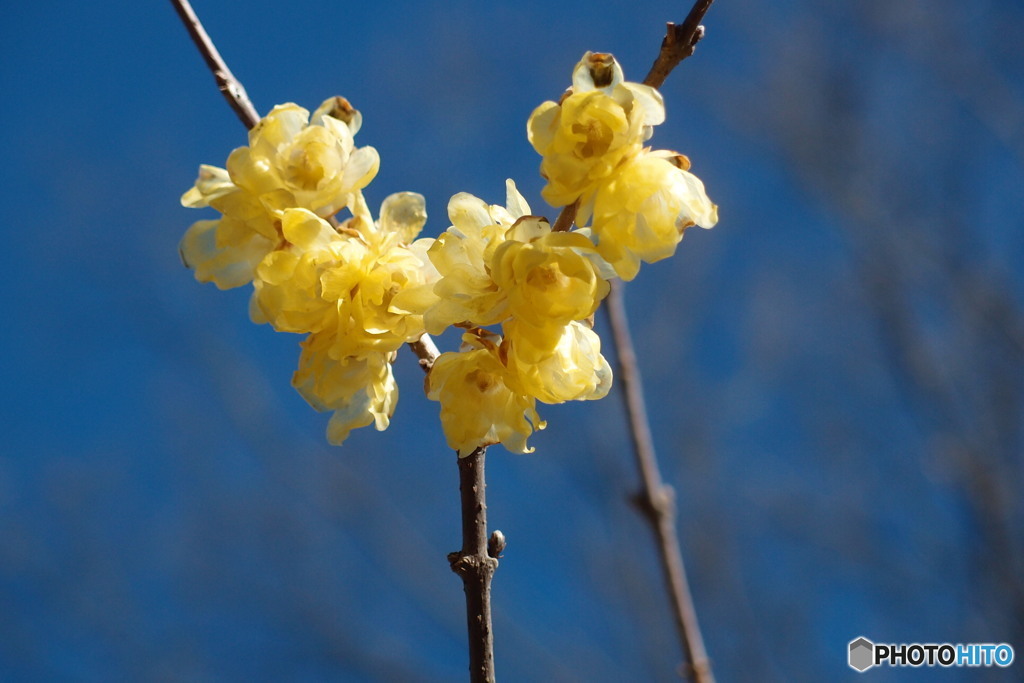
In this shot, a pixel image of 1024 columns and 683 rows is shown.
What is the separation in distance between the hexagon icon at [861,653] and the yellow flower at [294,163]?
2071 mm

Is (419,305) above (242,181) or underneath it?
underneath

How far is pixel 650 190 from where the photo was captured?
36.9 inches

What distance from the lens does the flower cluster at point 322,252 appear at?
3.33 feet

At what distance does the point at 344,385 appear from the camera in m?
1.08

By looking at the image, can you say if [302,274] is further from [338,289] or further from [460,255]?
[460,255]

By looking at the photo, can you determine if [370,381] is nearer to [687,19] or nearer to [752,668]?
[687,19]

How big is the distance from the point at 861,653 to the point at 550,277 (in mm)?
2090

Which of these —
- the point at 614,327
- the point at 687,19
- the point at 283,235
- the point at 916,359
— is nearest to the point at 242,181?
the point at 283,235

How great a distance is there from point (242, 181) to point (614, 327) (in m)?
0.91

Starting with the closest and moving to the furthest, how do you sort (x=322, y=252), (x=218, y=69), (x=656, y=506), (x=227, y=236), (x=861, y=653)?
(x=322, y=252), (x=227, y=236), (x=218, y=69), (x=656, y=506), (x=861, y=653)

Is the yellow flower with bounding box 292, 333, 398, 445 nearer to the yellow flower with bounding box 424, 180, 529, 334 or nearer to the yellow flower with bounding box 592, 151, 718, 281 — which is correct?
the yellow flower with bounding box 424, 180, 529, 334

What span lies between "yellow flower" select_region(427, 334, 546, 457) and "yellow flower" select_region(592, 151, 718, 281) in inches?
7.1

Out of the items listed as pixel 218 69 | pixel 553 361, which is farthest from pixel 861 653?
pixel 218 69

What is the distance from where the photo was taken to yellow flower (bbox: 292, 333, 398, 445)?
1062mm
